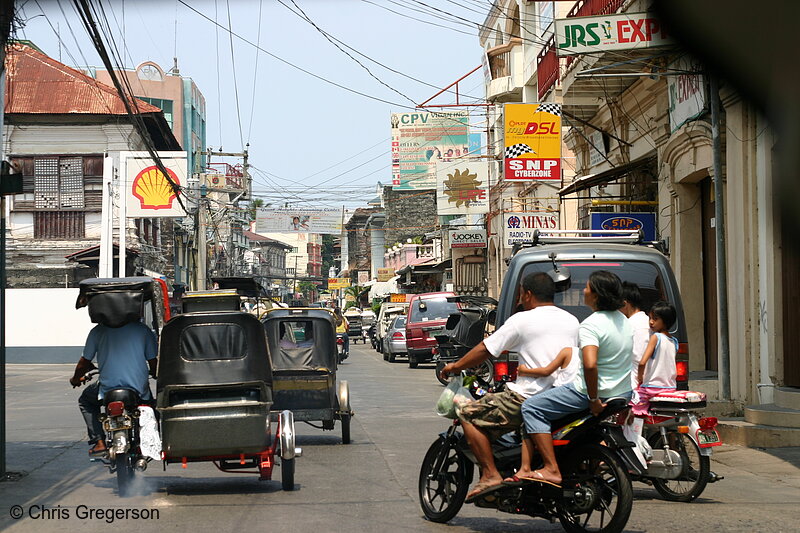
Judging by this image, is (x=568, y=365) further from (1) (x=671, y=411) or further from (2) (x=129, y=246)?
(2) (x=129, y=246)

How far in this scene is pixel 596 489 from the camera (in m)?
6.16

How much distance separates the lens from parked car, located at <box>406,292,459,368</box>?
30016 millimetres

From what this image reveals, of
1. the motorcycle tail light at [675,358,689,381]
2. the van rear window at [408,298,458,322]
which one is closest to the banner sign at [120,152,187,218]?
the van rear window at [408,298,458,322]

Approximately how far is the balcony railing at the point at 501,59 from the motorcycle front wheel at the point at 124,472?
30.7 meters

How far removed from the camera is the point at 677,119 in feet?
49.7

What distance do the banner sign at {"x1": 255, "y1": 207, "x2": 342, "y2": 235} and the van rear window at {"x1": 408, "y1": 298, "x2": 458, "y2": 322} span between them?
26.5 meters

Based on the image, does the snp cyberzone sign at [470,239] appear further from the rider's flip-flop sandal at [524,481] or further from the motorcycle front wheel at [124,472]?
the rider's flip-flop sandal at [524,481]

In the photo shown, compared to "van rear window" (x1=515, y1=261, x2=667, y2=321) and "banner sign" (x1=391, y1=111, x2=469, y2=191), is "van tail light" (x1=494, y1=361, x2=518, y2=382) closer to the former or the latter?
"van rear window" (x1=515, y1=261, x2=667, y2=321)

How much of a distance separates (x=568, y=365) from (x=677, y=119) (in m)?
9.59

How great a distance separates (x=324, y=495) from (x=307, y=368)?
13.9 feet

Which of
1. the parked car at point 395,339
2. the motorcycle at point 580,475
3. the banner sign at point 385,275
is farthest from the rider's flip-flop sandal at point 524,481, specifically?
the banner sign at point 385,275

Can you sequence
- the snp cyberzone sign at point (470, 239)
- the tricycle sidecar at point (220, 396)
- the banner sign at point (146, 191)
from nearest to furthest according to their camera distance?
the tricycle sidecar at point (220, 396), the banner sign at point (146, 191), the snp cyberzone sign at point (470, 239)

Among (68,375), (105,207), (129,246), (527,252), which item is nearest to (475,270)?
(129,246)

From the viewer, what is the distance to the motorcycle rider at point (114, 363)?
8797mm
